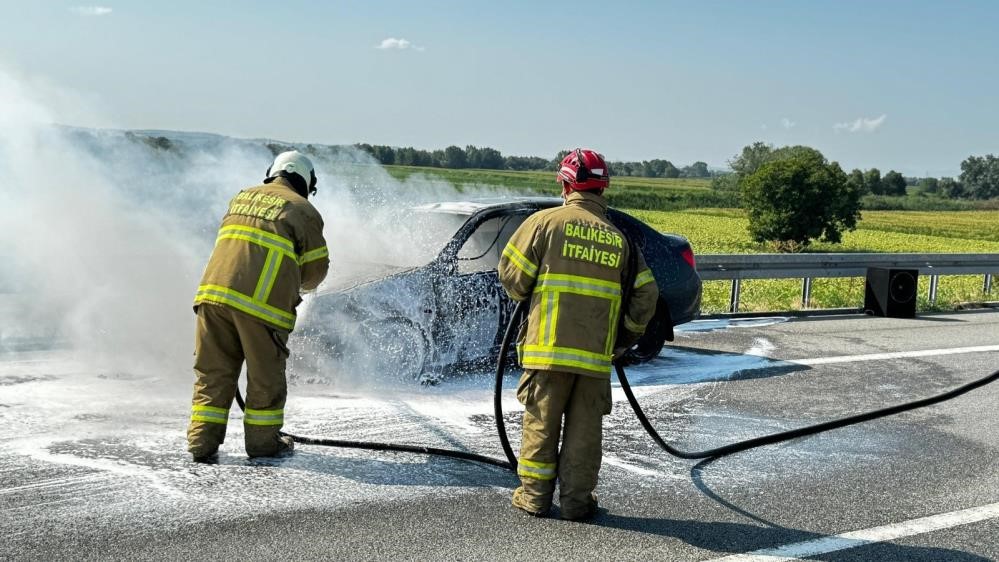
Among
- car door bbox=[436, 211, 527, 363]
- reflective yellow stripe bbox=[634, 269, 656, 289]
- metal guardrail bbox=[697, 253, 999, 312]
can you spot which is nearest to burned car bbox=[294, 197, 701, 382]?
car door bbox=[436, 211, 527, 363]

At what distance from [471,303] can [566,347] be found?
3.04 m

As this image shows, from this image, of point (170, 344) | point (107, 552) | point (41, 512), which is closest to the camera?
point (107, 552)

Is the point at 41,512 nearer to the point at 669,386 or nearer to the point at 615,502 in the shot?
the point at 615,502

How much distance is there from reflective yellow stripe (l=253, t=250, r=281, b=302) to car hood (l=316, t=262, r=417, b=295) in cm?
194

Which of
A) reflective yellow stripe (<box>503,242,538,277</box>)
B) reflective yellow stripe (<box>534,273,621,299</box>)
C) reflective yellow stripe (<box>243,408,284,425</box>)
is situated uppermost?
reflective yellow stripe (<box>503,242,538,277</box>)

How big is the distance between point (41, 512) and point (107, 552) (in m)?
0.62

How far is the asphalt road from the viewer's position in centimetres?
434

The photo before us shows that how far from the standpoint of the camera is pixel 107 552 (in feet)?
13.3

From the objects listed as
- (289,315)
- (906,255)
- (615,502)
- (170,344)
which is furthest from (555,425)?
(906,255)

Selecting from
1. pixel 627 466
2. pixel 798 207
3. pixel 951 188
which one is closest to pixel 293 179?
pixel 627 466

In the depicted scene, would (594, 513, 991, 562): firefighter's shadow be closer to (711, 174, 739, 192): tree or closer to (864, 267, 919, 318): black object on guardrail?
(864, 267, 919, 318): black object on guardrail

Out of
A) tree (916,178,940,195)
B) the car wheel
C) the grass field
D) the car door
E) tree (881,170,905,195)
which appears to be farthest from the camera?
tree (916,178,940,195)

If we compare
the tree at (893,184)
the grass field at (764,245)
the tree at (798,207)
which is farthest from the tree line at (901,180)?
the tree at (798,207)

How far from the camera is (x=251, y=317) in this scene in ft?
17.3
